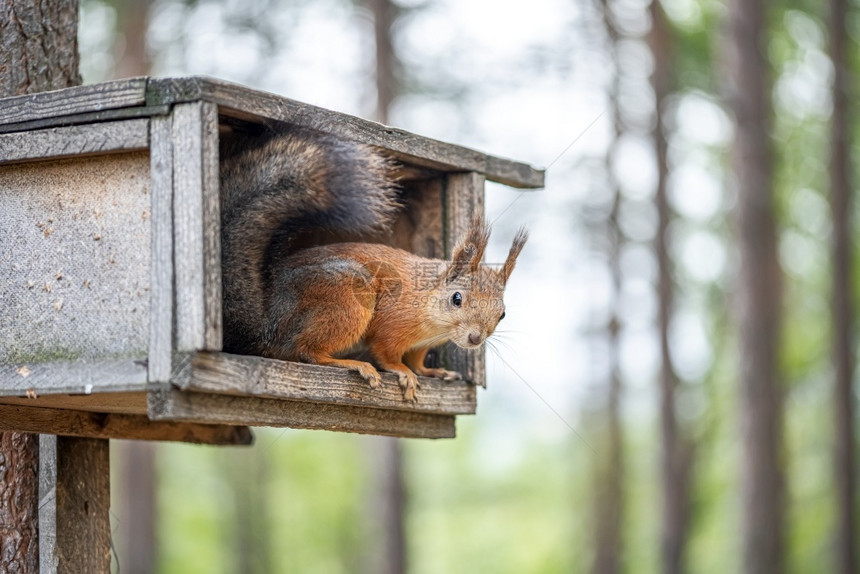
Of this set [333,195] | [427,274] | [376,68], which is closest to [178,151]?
[333,195]

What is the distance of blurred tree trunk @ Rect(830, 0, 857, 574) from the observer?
11.3m

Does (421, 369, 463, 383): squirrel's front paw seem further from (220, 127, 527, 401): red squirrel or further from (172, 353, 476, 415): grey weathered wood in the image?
(220, 127, 527, 401): red squirrel

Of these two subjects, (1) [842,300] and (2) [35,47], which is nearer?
(2) [35,47]

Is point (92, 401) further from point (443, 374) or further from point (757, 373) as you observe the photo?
point (757, 373)

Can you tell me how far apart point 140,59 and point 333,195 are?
7.08 meters

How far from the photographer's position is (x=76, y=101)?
2.52 m

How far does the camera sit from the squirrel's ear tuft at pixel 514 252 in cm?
298

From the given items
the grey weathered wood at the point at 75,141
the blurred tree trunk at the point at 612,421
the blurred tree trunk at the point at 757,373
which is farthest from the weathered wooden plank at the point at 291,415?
the blurred tree trunk at the point at 612,421

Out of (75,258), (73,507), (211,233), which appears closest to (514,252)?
(211,233)

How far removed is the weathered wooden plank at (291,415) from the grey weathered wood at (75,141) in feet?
1.78

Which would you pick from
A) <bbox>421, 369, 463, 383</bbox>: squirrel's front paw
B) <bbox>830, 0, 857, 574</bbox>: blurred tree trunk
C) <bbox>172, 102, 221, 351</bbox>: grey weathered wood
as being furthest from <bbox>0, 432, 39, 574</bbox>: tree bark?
<bbox>830, 0, 857, 574</bbox>: blurred tree trunk

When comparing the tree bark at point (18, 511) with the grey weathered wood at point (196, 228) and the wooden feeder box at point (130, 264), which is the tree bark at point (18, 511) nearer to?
the wooden feeder box at point (130, 264)

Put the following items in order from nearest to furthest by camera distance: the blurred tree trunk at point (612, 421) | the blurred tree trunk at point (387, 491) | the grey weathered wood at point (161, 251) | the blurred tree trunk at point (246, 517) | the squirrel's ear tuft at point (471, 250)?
the grey weathered wood at point (161, 251) → the squirrel's ear tuft at point (471, 250) → the blurred tree trunk at point (387, 491) → the blurred tree trunk at point (612, 421) → the blurred tree trunk at point (246, 517)

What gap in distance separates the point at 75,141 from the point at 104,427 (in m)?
0.88
